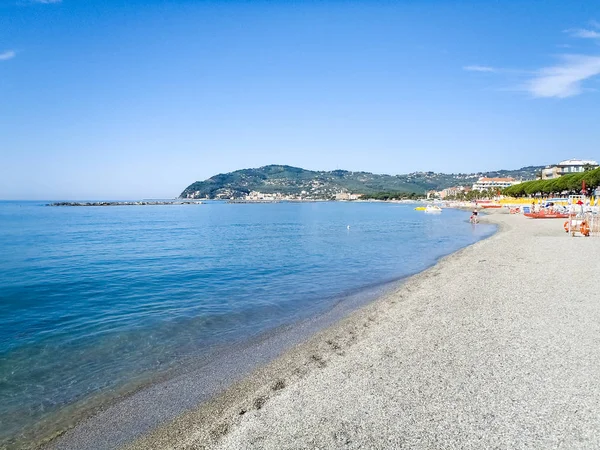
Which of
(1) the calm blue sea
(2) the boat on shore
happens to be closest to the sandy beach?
(1) the calm blue sea

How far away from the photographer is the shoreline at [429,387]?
516 centimetres

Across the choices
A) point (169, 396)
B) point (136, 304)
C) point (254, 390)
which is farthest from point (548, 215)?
point (169, 396)

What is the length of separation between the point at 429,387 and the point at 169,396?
188 inches

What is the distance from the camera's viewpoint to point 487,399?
5887 mm

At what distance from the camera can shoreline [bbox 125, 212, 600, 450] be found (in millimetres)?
5164

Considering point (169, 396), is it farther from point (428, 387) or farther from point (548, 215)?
point (548, 215)

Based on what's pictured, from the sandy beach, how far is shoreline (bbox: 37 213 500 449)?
0.19 meters

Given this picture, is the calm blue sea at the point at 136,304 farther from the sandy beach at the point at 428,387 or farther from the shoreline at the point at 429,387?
the shoreline at the point at 429,387

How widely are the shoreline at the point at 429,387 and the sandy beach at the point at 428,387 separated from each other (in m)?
0.02

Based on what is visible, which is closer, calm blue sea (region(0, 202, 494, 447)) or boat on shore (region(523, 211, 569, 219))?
calm blue sea (region(0, 202, 494, 447))

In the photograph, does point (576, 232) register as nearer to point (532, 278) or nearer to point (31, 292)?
point (532, 278)

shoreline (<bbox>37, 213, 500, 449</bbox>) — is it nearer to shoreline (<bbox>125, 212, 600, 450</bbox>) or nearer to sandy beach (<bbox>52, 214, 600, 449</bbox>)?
sandy beach (<bbox>52, 214, 600, 449</bbox>)

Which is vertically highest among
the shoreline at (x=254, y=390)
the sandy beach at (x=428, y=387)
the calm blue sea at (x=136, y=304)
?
the sandy beach at (x=428, y=387)

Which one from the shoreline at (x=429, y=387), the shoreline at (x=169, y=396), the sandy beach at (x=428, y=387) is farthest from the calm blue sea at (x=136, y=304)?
the shoreline at (x=429, y=387)
